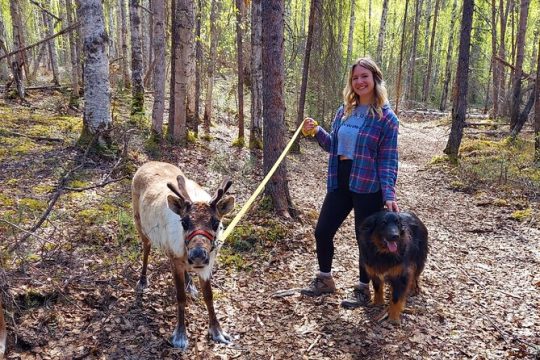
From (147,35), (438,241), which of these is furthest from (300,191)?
(147,35)

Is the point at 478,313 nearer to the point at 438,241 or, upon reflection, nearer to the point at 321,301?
the point at 321,301

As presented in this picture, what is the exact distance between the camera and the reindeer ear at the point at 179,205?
132 inches

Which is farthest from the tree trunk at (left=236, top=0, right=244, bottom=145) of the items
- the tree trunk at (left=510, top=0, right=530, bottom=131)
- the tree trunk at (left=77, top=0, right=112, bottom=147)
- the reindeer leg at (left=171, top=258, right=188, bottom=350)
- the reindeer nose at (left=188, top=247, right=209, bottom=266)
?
the tree trunk at (left=510, top=0, right=530, bottom=131)

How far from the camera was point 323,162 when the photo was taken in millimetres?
12664

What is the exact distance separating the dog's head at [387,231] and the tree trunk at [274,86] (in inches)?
97.2

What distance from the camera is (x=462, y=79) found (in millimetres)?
11625

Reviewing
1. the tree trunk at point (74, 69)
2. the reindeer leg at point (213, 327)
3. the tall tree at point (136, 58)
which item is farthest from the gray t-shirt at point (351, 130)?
the tree trunk at point (74, 69)

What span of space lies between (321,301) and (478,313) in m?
1.72

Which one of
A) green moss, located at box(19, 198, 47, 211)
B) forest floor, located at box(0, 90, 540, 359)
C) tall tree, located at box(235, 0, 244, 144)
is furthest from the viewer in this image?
tall tree, located at box(235, 0, 244, 144)

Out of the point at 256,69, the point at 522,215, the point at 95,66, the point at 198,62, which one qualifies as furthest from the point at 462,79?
the point at 95,66

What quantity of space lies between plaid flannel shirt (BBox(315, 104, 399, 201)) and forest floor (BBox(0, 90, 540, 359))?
4.60 ft

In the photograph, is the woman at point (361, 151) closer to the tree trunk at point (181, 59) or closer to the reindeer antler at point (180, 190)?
the reindeer antler at point (180, 190)

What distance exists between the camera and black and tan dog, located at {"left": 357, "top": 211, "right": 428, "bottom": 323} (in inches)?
147

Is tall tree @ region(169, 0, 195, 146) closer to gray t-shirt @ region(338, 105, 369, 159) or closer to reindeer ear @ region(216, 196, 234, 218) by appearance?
gray t-shirt @ region(338, 105, 369, 159)
